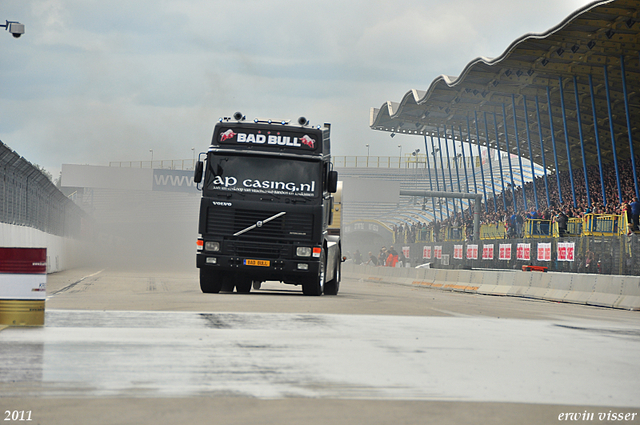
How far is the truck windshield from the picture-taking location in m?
18.0

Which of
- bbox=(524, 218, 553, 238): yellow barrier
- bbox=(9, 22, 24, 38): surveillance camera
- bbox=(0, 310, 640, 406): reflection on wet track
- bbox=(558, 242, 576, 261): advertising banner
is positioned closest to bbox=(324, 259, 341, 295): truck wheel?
bbox=(558, 242, 576, 261): advertising banner

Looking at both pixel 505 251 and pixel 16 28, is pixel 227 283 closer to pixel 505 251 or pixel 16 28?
pixel 16 28

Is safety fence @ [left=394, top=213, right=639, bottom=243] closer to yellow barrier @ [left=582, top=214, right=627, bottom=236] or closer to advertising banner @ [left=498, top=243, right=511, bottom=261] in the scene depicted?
yellow barrier @ [left=582, top=214, right=627, bottom=236]

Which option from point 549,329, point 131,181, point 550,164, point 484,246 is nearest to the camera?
point 549,329

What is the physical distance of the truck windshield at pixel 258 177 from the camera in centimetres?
1802

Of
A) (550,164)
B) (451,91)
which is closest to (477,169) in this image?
(550,164)

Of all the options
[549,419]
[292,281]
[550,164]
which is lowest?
[549,419]

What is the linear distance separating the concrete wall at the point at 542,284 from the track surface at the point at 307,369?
8254 mm

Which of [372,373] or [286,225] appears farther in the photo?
[286,225]

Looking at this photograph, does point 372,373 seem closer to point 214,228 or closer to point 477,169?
point 214,228

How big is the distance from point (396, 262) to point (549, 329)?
36.3m

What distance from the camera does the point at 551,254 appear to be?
27609 millimetres

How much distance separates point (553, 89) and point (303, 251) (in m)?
30.9

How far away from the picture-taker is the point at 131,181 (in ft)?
251
